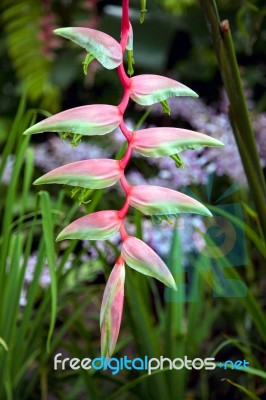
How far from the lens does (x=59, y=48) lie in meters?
1.96

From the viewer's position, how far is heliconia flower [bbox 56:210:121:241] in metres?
0.33

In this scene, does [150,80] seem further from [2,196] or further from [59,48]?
[59,48]

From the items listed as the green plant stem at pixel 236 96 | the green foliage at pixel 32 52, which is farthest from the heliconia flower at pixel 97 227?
the green foliage at pixel 32 52

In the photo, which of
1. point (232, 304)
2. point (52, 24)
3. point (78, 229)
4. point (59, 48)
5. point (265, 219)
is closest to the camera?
point (78, 229)

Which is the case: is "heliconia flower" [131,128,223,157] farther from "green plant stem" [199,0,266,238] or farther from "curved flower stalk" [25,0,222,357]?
"green plant stem" [199,0,266,238]

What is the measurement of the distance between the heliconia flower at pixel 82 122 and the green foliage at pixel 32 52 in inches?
58.4

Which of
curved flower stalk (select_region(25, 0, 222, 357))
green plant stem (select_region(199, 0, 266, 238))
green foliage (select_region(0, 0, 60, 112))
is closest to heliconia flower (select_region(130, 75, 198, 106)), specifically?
curved flower stalk (select_region(25, 0, 222, 357))

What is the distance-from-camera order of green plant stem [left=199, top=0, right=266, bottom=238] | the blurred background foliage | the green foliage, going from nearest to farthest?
green plant stem [left=199, top=0, right=266, bottom=238], the blurred background foliage, the green foliage

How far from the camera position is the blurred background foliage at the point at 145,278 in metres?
0.73

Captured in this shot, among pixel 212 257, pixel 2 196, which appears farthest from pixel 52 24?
pixel 212 257

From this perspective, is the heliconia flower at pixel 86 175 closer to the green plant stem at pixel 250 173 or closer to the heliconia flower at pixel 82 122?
the heliconia flower at pixel 82 122

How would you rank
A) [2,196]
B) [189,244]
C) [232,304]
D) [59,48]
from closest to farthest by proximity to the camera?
[189,244], [232,304], [2,196], [59,48]

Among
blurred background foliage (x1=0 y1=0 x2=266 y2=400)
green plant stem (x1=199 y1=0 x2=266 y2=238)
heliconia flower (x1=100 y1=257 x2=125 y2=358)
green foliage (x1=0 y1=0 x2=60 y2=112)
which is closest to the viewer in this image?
heliconia flower (x1=100 y1=257 x2=125 y2=358)

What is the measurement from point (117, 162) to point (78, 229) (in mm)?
38
